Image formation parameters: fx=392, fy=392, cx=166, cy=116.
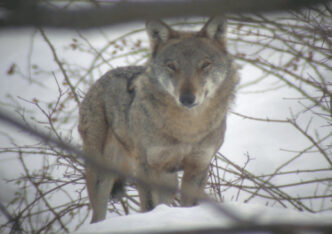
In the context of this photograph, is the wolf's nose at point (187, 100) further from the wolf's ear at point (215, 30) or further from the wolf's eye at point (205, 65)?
the wolf's ear at point (215, 30)

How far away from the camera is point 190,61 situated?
4156mm

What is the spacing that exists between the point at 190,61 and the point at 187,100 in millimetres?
642

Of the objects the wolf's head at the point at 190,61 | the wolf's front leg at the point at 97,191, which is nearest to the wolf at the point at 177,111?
the wolf's head at the point at 190,61

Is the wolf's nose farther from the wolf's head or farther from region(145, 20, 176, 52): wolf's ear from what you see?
region(145, 20, 176, 52): wolf's ear

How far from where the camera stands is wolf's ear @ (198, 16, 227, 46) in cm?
442

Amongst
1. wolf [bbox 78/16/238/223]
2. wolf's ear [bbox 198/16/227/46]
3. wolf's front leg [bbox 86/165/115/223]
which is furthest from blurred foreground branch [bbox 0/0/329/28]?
wolf's front leg [bbox 86/165/115/223]

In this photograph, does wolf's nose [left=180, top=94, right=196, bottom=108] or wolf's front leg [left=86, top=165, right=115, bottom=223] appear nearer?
wolf's nose [left=180, top=94, right=196, bottom=108]

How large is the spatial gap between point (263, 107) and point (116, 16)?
8.04 m

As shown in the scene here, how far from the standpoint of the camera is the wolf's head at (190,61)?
393 cm

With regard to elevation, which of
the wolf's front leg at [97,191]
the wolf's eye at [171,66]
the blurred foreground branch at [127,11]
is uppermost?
the wolf's eye at [171,66]

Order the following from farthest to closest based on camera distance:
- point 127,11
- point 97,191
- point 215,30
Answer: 1. point 97,191
2. point 215,30
3. point 127,11

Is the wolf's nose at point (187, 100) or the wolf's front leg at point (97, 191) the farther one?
the wolf's front leg at point (97, 191)

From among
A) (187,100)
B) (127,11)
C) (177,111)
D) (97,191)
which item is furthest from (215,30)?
(127,11)

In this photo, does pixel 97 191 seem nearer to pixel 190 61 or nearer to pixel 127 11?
pixel 190 61
